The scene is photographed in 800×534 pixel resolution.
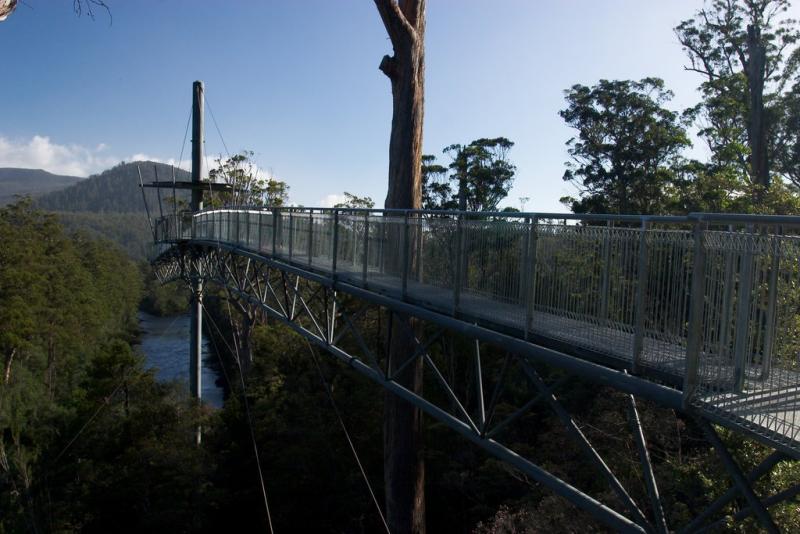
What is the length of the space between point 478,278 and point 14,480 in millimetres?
22712

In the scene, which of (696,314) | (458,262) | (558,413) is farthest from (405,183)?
(696,314)

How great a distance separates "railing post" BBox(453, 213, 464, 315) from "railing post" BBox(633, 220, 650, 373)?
1.91 metres

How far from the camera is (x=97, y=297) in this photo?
46.4 metres

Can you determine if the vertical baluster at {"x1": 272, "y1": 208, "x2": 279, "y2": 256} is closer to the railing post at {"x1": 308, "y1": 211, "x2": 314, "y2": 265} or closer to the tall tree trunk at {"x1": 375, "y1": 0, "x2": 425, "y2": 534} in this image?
the railing post at {"x1": 308, "y1": 211, "x2": 314, "y2": 265}

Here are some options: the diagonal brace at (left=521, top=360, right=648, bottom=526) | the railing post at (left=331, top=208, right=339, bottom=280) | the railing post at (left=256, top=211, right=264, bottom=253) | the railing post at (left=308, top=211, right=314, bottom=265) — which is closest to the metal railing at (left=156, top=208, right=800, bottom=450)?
the diagonal brace at (left=521, top=360, right=648, bottom=526)

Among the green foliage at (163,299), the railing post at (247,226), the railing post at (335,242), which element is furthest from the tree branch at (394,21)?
the green foliage at (163,299)

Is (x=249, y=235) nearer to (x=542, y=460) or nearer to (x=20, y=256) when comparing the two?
(x=542, y=460)

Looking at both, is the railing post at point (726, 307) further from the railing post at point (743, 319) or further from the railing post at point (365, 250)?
the railing post at point (365, 250)

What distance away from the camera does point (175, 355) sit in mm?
48312

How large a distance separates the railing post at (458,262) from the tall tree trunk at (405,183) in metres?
3.17

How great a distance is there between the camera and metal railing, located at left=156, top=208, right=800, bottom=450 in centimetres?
281

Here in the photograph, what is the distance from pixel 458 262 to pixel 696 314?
8.45 ft

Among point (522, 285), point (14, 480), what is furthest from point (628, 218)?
point (14, 480)

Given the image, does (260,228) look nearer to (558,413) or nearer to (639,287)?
(558,413)
